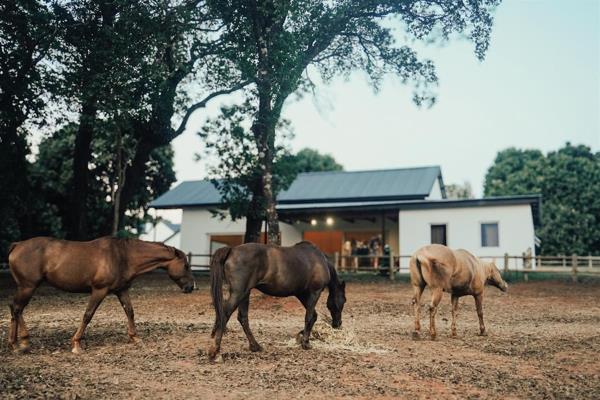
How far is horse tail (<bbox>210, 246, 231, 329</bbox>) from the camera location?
21.7ft

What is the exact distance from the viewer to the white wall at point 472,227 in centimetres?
2483

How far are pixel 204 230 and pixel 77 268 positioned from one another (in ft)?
85.9

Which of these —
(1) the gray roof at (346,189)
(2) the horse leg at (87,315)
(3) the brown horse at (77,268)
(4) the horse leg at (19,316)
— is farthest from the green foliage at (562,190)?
(4) the horse leg at (19,316)

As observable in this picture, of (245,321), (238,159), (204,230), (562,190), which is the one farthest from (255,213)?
(562,190)

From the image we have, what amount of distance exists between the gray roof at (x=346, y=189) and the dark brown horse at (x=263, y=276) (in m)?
24.5

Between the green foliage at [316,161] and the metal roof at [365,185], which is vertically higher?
the green foliage at [316,161]

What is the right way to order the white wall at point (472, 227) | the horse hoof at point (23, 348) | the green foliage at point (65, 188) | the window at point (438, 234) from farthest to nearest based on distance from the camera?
the green foliage at point (65, 188)
the window at point (438, 234)
the white wall at point (472, 227)
the horse hoof at point (23, 348)

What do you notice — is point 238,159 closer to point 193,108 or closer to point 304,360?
point 193,108

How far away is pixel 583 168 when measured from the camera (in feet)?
148

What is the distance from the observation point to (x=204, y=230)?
3344cm

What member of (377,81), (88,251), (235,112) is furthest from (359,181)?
(88,251)

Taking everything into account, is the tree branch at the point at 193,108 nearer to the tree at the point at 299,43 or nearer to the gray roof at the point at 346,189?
the tree at the point at 299,43

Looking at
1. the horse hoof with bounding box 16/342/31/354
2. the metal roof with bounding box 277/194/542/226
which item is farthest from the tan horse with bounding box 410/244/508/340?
Result: the metal roof with bounding box 277/194/542/226

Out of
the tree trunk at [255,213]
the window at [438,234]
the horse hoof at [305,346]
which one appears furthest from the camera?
the window at [438,234]
